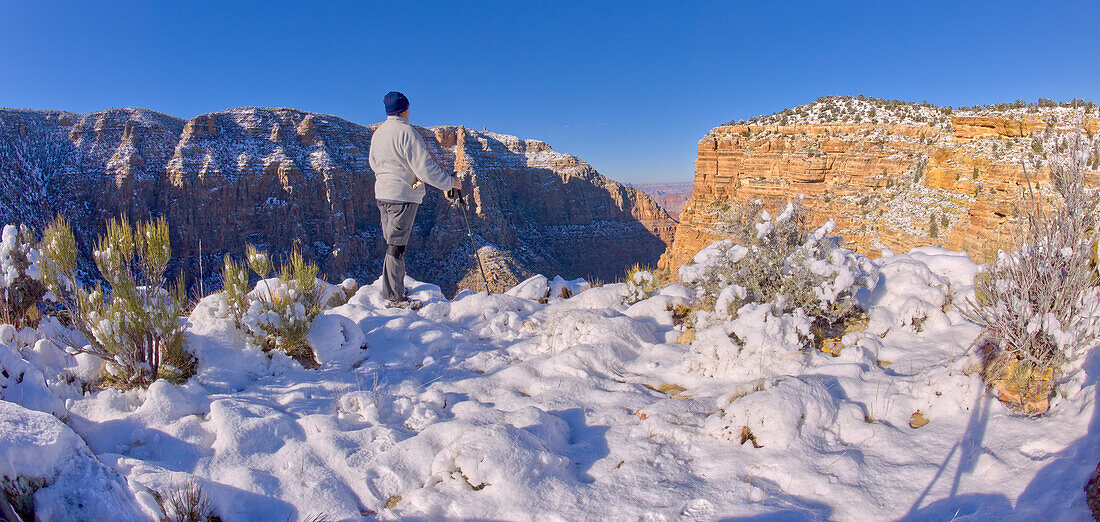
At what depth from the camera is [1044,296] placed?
111 inches

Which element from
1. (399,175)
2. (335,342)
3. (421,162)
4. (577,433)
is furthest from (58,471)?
(399,175)

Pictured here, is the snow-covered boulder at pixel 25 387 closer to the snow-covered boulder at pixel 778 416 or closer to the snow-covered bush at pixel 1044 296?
the snow-covered boulder at pixel 778 416

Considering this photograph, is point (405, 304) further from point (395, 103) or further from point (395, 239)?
point (395, 103)

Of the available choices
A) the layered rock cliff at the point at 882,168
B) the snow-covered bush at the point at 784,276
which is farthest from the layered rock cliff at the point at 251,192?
the snow-covered bush at the point at 784,276

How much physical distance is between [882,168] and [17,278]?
27.4 metres

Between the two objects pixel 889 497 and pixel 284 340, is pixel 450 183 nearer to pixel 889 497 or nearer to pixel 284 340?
pixel 284 340

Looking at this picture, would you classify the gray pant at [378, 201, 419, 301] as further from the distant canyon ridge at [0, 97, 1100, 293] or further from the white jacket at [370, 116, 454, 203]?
the distant canyon ridge at [0, 97, 1100, 293]

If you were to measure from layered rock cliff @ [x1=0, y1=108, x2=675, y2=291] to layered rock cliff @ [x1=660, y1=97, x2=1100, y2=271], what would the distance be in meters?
25.9

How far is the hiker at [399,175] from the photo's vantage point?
5.04 metres

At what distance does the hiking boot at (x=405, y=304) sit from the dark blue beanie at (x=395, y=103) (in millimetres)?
2056

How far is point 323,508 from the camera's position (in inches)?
85.8

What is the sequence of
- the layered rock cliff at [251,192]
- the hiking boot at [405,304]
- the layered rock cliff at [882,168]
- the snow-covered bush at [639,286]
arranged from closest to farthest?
the hiking boot at [405,304], the snow-covered bush at [639,286], the layered rock cliff at [882,168], the layered rock cliff at [251,192]

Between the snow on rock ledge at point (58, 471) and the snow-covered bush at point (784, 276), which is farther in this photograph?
the snow-covered bush at point (784, 276)

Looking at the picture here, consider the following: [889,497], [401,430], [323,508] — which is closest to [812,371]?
[889,497]
